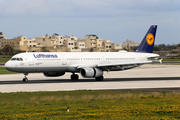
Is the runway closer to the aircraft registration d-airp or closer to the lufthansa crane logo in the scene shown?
the aircraft registration d-airp

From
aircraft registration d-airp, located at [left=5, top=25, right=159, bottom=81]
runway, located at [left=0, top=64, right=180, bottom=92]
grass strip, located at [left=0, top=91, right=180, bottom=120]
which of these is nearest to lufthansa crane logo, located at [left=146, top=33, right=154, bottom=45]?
aircraft registration d-airp, located at [left=5, top=25, right=159, bottom=81]

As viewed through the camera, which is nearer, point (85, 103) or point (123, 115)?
point (123, 115)

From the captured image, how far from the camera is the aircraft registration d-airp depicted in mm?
48812

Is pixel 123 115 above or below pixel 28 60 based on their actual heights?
below

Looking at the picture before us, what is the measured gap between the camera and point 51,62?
50438 mm

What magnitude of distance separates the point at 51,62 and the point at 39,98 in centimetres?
2049

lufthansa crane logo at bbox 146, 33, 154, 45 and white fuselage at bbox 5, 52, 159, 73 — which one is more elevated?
lufthansa crane logo at bbox 146, 33, 154, 45

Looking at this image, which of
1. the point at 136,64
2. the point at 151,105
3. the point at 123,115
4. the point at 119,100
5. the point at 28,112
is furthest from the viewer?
the point at 136,64

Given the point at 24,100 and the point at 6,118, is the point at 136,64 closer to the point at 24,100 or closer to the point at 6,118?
the point at 24,100

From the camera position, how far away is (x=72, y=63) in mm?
52969

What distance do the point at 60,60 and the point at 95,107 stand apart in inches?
1087

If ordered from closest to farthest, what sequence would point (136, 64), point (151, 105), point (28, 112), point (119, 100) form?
1. point (28, 112)
2. point (151, 105)
3. point (119, 100)
4. point (136, 64)

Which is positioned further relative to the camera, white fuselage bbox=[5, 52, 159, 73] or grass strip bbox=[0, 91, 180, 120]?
white fuselage bbox=[5, 52, 159, 73]

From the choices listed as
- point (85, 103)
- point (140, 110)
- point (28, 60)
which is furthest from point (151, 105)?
point (28, 60)
